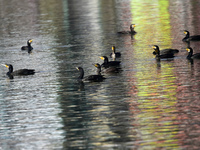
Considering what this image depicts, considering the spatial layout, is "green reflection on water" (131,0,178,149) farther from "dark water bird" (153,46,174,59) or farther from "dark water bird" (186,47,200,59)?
"dark water bird" (186,47,200,59)

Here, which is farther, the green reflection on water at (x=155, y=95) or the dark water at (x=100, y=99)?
the dark water at (x=100, y=99)

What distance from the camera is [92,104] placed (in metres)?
26.5

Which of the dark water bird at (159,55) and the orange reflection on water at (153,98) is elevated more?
the dark water bird at (159,55)

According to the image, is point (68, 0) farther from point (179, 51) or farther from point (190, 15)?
point (179, 51)

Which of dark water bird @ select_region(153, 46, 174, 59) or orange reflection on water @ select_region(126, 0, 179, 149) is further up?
dark water bird @ select_region(153, 46, 174, 59)

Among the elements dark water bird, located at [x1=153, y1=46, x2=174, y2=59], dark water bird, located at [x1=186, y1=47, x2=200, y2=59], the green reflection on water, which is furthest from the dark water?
dark water bird, located at [x1=186, y1=47, x2=200, y2=59]

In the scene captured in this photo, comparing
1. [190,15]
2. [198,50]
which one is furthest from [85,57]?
[190,15]

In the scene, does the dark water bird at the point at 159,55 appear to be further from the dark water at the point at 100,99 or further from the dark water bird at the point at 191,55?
the dark water bird at the point at 191,55

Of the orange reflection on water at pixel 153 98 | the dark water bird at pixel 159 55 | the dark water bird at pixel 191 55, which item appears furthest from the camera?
the dark water bird at pixel 159 55

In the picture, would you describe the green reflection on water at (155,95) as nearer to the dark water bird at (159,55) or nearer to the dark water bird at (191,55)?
the dark water bird at (159,55)

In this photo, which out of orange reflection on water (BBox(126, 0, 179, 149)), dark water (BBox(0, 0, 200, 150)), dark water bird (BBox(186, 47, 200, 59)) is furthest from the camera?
dark water bird (BBox(186, 47, 200, 59))

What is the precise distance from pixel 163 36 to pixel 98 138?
3327 centimetres

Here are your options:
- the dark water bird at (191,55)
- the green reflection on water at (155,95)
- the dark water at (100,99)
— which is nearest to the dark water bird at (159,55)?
the dark water at (100,99)

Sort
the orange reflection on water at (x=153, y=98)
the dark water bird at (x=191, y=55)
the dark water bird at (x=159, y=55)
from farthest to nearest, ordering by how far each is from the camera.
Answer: the dark water bird at (x=159, y=55), the dark water bird at (x=191, y=55), the orange reflection on water at (x=153, y=98)
